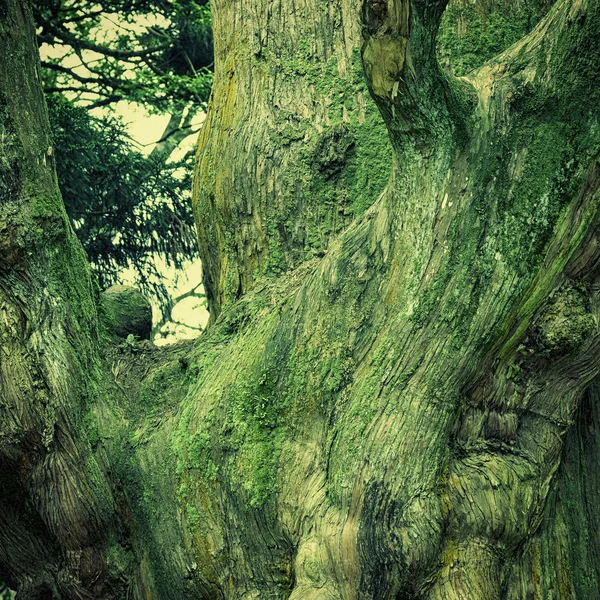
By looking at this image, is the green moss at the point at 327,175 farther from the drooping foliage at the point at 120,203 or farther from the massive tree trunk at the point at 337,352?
the drooping foliage at the point at 120,203

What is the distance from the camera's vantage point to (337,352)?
159 inches

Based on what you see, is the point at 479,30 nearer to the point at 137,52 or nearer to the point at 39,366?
the point at 39,366

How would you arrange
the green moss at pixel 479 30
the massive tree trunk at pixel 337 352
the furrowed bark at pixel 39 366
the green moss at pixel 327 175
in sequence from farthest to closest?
1. the green moss at pixel 479 30
2. the green moss at pixel 327 175
3. the furrowed bark at pixel 39 366
4. the massive tree trunk at pixel 337 352

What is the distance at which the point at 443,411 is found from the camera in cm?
380

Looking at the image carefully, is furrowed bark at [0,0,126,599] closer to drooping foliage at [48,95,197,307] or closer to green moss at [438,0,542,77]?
green moss at [438,0,542,77]

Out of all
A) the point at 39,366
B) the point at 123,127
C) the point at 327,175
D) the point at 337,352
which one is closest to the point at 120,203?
the point at 123,127

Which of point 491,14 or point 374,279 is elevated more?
point 491,14

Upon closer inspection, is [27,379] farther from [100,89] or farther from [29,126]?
[100,89]

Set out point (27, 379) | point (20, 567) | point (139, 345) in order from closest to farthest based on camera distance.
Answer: point (27, 379) < point (20, 567) < point (139, 345)

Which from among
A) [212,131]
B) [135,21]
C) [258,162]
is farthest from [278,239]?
[135,21]

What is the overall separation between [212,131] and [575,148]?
2.02 metres

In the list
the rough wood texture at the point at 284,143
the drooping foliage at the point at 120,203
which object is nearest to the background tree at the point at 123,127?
the drooping foliage at the point at 120,203

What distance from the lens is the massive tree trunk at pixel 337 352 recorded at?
12.3ft

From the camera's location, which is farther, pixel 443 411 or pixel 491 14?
pixel 491 14
